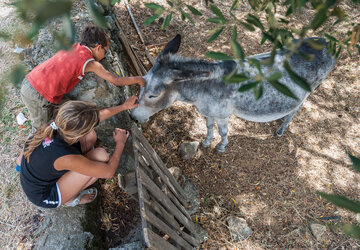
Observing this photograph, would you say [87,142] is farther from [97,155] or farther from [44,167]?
[44,167]

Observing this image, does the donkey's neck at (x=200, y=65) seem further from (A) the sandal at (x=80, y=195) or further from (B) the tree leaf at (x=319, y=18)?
(A) the sandal at (x=80, y=195)

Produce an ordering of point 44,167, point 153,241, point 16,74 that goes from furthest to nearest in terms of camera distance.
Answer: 1. point 44,167
2. point 153,241
3. point 16,74

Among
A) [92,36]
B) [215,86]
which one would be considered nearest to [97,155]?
[92,36]

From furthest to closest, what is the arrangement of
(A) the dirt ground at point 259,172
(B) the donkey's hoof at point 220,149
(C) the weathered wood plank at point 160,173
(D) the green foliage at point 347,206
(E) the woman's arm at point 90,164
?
(B) the donkey's hoof at point 220,149, (A) the dirt ground at point 259,172, (C) the weathered wood plank at point 160,173, (E) the woman's arm at point 90,164, (D) the green foliage at point 347,206

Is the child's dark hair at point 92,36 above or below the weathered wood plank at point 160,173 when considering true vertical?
above

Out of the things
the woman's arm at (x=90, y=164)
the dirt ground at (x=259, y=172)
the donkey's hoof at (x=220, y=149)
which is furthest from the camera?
the donkey's hoof at (x=220, y=149)

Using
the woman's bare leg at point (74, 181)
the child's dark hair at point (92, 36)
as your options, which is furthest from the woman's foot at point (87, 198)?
the child's dark hair at point (92, 36)

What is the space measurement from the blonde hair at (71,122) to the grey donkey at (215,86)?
2.75 ft

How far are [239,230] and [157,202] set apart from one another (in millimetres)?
1704

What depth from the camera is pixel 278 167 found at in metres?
4.30

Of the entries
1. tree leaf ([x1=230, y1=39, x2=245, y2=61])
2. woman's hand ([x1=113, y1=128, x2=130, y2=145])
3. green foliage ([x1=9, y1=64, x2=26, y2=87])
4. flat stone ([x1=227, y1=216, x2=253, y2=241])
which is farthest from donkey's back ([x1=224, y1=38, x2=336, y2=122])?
green foliage ([x1=9, y1=64, x2=26, y2=87])

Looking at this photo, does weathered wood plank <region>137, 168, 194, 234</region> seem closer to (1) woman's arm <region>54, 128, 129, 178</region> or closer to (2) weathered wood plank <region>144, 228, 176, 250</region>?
(2) weathered wood plank <region>144, 228, 176, 250</region>

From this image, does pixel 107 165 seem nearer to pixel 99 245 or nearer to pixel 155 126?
pixel 99 245

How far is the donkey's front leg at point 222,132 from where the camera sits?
12.3 ft
